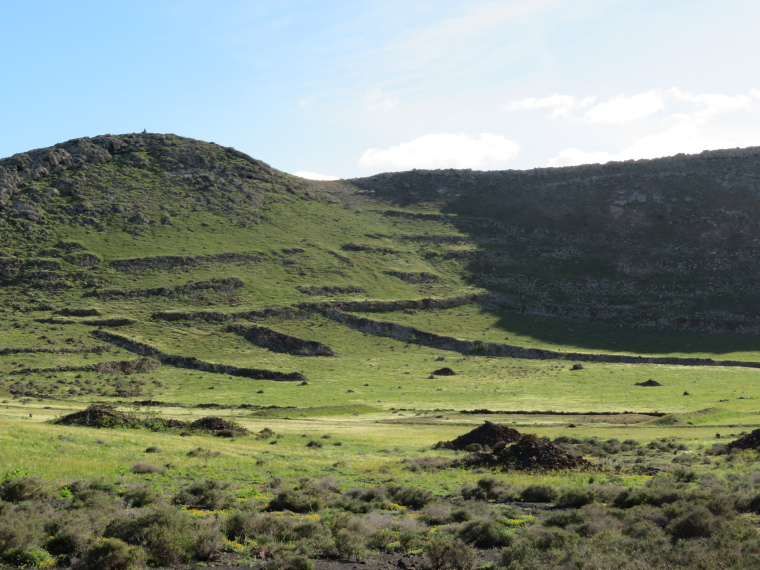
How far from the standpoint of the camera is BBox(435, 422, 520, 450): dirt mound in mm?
41188

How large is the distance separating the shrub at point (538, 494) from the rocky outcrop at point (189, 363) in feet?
216

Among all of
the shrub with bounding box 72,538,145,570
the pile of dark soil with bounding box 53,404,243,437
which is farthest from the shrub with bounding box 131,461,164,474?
the pile of dark soil with bounding box 53,404,243,437

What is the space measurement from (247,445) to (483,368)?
63.2 metres

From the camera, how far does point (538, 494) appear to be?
25312 mm

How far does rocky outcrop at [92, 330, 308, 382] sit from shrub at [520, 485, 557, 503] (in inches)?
2594

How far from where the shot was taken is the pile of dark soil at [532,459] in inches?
1277

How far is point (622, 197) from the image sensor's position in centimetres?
17475

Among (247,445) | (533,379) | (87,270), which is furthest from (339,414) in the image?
(87,270)

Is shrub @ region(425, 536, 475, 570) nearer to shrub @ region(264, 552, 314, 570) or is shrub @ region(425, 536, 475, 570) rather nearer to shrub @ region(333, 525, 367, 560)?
shrub @ region(333, 525, 367, 560)

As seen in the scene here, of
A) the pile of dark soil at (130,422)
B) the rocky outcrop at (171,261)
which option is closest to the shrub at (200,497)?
the pile of dark soil at (130,422)

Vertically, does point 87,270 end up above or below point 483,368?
above

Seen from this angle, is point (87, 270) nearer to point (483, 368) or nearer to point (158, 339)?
point (158, 339)

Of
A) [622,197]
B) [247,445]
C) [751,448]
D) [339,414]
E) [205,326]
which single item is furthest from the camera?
[622,197]

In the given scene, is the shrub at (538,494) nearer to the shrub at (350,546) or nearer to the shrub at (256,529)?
the shrub at (350,546)
